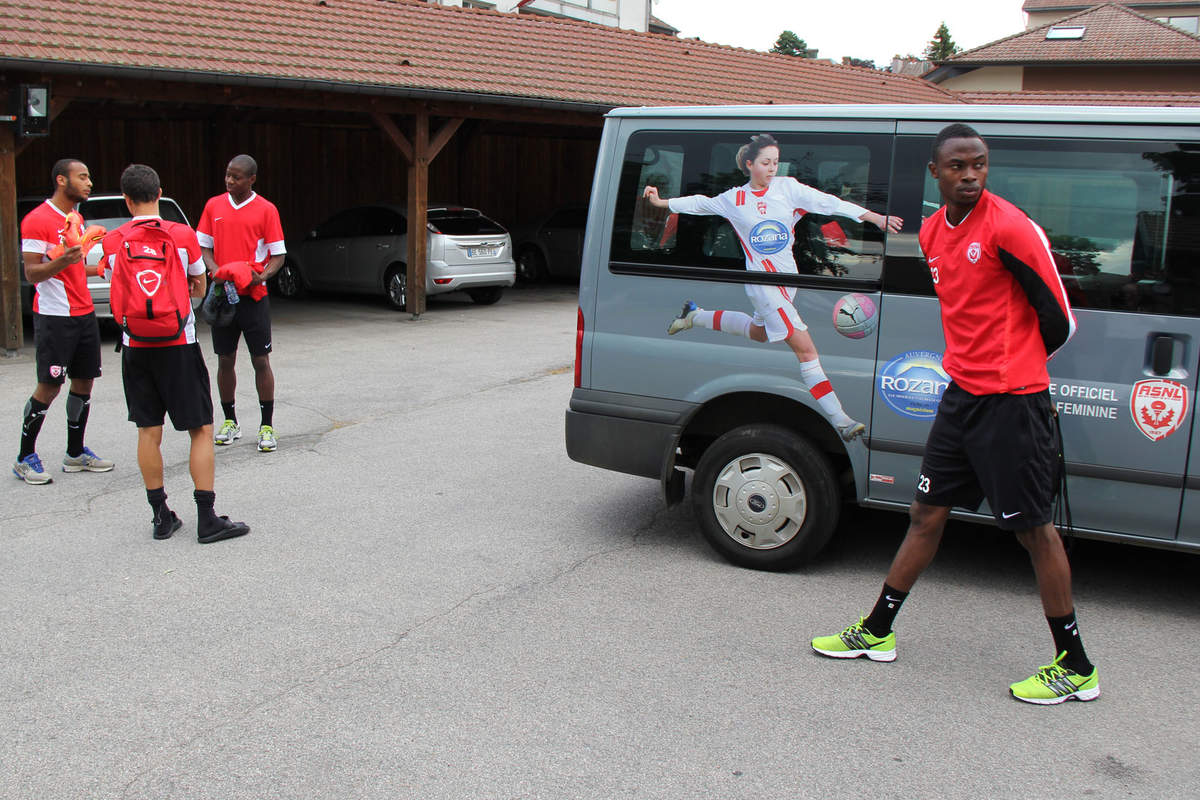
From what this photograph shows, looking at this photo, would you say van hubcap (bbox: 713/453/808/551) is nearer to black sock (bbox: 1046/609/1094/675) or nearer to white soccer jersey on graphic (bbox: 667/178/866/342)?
white soccer jersey on graphic (bbox: 667/178/866/342)

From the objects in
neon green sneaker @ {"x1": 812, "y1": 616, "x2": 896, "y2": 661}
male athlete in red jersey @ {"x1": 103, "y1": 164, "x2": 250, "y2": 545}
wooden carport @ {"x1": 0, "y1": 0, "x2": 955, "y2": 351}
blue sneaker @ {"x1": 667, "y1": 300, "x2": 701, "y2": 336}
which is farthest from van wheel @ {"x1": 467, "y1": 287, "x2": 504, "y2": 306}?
neon green sneaker @ {"x1": 812, "y1": 616, "x2": 896, "y2": 661}

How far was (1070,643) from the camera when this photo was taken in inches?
148

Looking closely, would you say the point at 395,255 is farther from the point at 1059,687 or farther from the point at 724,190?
the point at 1059,687

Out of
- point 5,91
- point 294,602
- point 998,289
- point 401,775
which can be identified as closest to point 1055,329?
point 998,289

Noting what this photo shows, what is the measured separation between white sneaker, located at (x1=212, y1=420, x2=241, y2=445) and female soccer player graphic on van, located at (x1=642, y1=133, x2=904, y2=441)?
160 inches

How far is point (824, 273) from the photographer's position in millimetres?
4762

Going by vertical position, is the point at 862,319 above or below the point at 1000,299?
below

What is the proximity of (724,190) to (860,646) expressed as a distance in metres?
2.08

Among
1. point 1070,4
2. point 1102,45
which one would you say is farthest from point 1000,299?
point 1070,4

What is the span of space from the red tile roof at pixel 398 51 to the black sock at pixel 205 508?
24.1ft

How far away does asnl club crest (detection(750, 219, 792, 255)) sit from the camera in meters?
4.82

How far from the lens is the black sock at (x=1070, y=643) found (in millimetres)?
3760

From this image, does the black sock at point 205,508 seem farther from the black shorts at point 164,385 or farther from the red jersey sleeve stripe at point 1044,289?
the red jersey sleeve stripe at point 1044,289

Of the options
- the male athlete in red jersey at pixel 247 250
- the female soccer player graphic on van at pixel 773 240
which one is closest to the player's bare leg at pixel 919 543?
the female soccer player graphic on van at pixel 773 240
